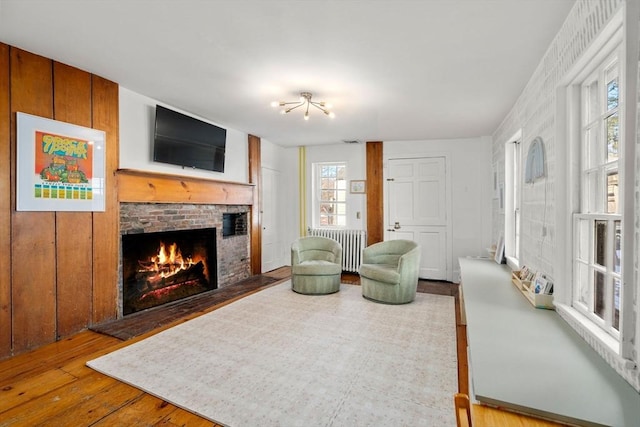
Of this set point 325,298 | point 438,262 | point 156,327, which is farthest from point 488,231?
point 156,327

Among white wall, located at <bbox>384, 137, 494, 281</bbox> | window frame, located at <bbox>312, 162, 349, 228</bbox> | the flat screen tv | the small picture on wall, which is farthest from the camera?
window frame, located at <bbox>312, 162, 349, 228</bbox>

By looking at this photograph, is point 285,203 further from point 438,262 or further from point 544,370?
point 544,370

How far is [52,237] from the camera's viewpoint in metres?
2.66

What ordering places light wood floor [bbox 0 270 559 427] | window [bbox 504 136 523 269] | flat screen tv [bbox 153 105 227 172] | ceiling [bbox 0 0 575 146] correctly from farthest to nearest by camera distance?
window [bbox 504 136 523 269], flat screen tv [bbox 153 105 227 172], ceiling [bbox 0 0 575 146], light wood floor [bbox 0 270 559 427]

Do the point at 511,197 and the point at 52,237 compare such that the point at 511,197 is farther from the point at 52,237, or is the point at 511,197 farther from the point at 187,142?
the point at 52,237

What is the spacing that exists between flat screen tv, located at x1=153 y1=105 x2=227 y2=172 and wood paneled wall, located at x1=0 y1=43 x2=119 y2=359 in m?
0.48

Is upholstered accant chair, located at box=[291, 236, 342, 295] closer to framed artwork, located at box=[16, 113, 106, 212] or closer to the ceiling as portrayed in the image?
the ceiling

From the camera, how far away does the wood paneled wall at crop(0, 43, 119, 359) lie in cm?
238

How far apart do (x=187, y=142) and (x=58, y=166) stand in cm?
146


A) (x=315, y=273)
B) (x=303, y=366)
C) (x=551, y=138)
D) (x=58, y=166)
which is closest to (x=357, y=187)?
(x=315, y=273)

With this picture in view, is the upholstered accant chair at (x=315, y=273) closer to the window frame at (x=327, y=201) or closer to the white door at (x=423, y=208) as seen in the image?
the window frame at (x=327, y=201)

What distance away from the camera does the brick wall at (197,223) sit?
3365 mm

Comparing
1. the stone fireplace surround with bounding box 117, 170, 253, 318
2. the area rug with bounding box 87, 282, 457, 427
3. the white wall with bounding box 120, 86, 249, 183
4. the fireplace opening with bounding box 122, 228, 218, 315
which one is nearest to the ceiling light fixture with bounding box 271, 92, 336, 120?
the white wall with bounding box 120, 86, 249, 183

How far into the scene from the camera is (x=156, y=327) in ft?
10.0
